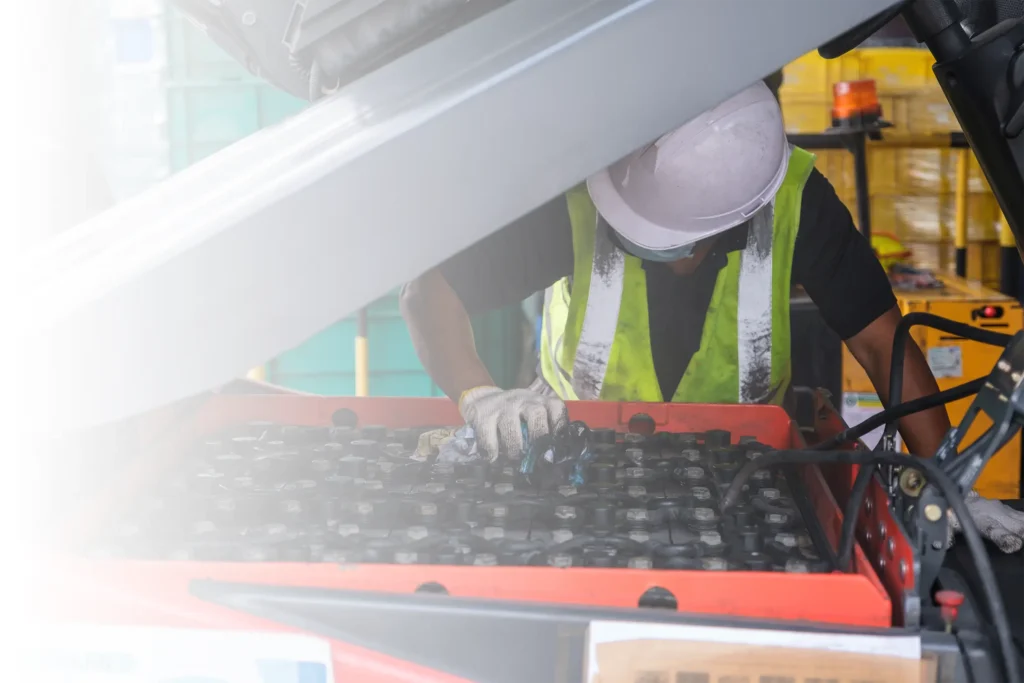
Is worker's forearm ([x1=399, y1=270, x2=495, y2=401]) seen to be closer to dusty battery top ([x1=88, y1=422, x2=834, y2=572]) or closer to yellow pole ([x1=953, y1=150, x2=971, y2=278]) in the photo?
dusty battery top ([x1=88, y1=422, x2=834, y2=572])

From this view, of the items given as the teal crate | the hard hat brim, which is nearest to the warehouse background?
the teal crate

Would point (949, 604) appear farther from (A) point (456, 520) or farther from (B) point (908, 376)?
(B) point (908, 376)

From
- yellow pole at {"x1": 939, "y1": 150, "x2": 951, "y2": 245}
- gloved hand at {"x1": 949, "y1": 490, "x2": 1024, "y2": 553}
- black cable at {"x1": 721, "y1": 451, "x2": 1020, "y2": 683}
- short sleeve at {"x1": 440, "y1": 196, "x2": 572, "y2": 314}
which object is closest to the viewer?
black cable at {"x1": 721, "y1": 451, "x2": 1020, "y2": 683}

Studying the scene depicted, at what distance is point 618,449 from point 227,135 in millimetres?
3140

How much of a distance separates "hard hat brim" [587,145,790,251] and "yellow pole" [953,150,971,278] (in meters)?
3.25

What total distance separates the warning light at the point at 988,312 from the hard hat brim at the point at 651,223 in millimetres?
2232

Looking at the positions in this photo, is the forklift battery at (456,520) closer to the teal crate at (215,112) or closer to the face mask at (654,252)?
the face mask at (654,252)

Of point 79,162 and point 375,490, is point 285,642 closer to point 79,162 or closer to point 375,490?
point 375,490

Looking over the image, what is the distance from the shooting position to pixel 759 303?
71.8 inches

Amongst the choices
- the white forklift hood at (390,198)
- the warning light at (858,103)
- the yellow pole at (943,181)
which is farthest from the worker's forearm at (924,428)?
the yellow pole at (943,181)

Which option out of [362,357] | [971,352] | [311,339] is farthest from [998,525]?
[311,339]

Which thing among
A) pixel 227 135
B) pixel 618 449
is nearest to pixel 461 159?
pixel 618 449

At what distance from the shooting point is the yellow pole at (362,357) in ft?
12.6

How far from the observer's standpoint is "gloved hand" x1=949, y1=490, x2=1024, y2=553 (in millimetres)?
1043
